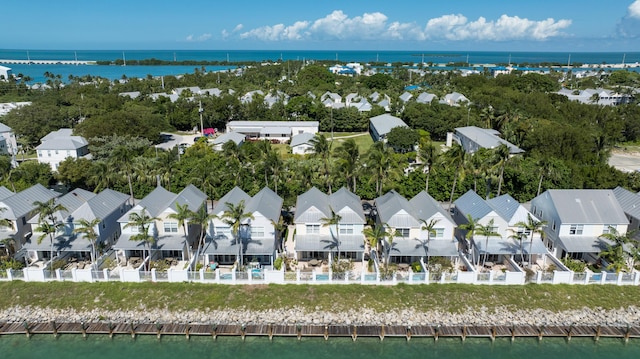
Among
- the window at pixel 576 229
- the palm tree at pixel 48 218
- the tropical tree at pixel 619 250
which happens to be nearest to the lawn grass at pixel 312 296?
the tropical tree at pixel 619 250

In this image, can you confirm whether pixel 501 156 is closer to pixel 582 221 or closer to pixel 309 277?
pixel 582 221

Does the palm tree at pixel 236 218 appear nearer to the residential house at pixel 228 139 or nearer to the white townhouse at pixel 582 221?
the white townhouse at pixel 582 221

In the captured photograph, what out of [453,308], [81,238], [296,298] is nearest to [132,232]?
[81,238]

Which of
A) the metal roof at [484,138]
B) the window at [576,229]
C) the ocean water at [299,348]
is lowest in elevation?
the ocean water at [299,348]

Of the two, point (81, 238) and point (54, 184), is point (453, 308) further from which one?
point (54, 184)

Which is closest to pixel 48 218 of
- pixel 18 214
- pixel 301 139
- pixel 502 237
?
pixel 18 214

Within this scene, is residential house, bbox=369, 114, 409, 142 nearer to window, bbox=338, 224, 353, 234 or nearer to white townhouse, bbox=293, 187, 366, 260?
white townhouse, bbox=293, 187, 366, 260
